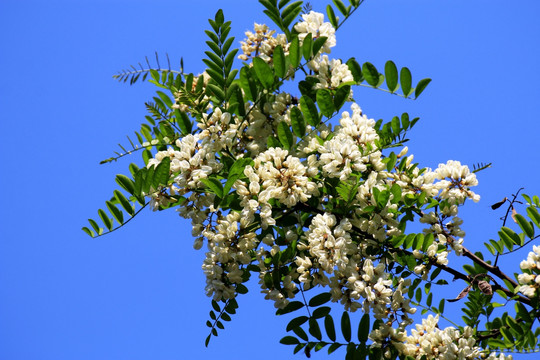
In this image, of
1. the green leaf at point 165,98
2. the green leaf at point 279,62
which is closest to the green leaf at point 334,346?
the green leaf at point 279,62

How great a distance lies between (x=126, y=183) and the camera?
2.43 metres

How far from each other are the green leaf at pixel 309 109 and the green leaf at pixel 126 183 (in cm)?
79

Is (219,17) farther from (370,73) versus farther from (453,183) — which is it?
(453,183)

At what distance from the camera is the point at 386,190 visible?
2.25 metres

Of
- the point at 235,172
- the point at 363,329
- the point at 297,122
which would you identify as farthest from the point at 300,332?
the point at 297,122

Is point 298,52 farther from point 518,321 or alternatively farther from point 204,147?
point 518,321

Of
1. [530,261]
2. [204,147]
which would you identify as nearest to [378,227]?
[530,261]

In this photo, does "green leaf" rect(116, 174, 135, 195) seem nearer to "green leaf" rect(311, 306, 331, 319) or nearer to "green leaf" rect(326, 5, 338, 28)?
"green leaf" rect(311, 306, 331, 319)

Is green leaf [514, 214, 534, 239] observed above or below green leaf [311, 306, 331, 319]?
above

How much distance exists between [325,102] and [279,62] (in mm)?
258

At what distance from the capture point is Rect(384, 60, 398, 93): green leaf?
8.18 ft

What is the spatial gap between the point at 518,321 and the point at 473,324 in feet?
0.63

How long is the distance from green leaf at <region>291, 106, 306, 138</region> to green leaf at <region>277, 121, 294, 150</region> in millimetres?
33

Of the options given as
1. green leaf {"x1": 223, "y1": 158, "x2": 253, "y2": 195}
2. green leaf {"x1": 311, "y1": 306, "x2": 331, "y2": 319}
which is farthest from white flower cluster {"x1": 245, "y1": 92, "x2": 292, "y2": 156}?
green leaf {"x1": 311, "y1": 306, "x2": 331, "y2": 319}
